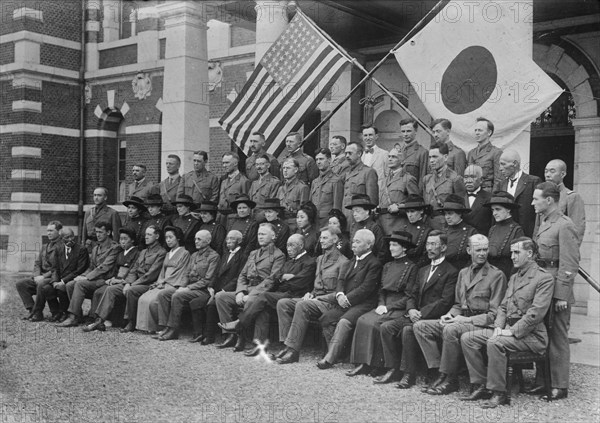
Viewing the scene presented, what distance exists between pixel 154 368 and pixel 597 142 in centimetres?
838

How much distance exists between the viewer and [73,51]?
1897cm

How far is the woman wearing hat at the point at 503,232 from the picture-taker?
6.90 meters

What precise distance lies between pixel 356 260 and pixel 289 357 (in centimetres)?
130

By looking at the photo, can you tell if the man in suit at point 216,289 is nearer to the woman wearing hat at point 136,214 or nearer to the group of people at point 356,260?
the group of people at point 356,260

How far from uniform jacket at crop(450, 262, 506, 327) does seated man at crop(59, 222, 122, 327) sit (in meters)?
5.47

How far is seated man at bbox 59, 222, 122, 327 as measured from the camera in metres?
10.1

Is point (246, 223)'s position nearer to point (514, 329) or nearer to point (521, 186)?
point (521, 186)

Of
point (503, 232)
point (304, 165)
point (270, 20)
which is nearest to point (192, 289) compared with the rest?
point (304, 165)

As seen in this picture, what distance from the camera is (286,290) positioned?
328 inches

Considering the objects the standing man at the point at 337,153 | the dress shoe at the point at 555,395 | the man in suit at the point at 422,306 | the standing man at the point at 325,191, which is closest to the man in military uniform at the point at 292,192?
the standing man at the point at 325,191

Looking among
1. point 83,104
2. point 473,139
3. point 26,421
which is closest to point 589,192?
point 473,139

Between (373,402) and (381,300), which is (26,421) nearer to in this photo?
(373,402)

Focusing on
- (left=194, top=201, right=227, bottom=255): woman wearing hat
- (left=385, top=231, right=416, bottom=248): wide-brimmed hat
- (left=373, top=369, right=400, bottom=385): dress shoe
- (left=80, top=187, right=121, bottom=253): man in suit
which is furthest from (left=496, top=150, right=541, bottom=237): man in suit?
(left=80, top=187, right=121, bottom=253): man in suit

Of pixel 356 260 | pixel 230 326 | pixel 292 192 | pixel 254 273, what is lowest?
pixel 230 326
